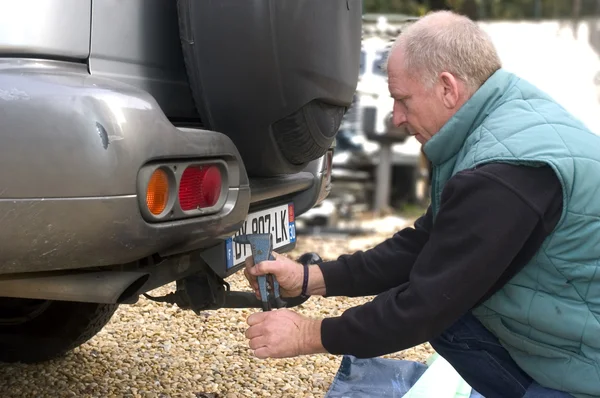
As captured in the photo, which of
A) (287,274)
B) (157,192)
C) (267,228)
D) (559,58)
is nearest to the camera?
(157,192)

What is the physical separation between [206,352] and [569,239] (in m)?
2.09

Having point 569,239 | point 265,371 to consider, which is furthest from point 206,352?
point 569,239

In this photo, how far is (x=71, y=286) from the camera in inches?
75.8

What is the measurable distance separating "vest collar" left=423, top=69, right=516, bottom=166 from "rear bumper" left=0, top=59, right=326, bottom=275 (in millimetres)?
→ 652

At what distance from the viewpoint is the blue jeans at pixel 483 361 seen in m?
2.15

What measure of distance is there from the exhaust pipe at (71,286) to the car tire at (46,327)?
1.13m

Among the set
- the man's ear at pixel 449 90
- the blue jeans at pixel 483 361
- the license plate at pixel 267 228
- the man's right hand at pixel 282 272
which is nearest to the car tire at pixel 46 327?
the license plate at pixel 267 228

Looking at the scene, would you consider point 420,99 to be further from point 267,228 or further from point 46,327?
point 46,327

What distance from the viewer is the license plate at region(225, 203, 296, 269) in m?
2.49

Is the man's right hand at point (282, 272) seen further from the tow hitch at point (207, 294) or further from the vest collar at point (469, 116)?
the vest collar at point (469, 116)

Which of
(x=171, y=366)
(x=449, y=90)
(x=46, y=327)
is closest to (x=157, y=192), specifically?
(x=449, y=90)

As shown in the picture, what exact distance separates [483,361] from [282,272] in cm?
62

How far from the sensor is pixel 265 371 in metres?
3.37

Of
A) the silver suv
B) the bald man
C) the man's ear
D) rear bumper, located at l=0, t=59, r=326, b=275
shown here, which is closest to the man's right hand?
the silver suv
